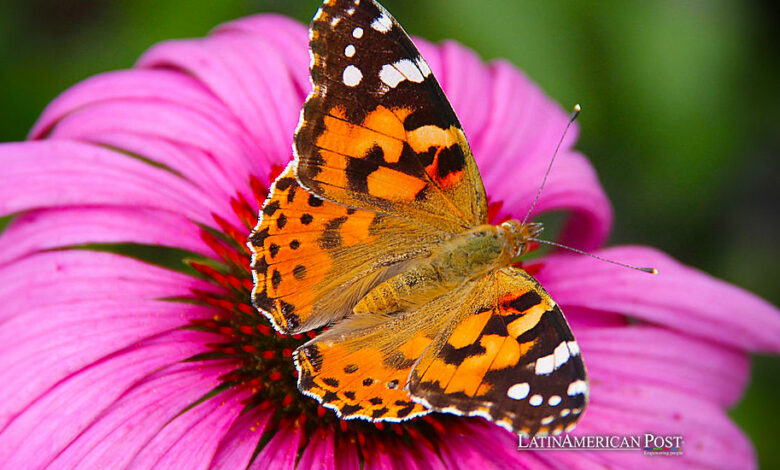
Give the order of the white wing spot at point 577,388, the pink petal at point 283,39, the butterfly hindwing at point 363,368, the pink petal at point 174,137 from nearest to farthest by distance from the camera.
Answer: the white wing spot at point 577,388
the butterfly hindwing at point 363,368
the pink petal at point 174,137
the pink petal at point 283,39

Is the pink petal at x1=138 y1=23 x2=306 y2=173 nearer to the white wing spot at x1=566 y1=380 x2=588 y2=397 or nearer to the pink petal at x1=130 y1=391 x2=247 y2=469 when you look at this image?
the pink petal at x1=130 y1=391 x2=247 y2=469

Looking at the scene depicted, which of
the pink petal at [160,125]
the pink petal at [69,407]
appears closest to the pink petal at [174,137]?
the pink petal at [160,125]

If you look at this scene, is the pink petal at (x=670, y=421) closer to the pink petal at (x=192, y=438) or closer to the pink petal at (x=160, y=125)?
the pink petal at (x=192, y=438)

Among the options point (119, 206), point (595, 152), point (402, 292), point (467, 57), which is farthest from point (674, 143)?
point (119, 206)

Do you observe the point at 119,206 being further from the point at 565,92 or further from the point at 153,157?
the point at 565,92

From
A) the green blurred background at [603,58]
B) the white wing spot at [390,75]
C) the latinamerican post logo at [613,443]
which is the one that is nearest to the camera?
the white wing spot at [390,75]

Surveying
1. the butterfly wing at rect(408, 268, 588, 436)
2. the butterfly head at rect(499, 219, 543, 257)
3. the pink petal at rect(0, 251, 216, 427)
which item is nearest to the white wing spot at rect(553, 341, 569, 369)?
the butterfly wing at rect(408, 268, 588, 436)

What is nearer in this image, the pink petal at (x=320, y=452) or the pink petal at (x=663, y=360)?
the pink petal at (x=320, y=452)
